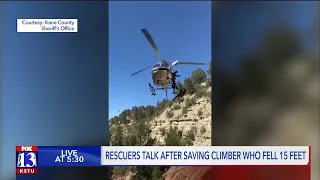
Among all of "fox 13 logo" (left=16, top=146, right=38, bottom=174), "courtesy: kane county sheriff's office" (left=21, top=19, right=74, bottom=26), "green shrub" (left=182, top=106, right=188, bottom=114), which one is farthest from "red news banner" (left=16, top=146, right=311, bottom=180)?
"courtesy: kane county sheriff's office" (left=21, top=19, right=74, bottom=26)

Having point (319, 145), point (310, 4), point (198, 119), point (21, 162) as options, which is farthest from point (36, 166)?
point (310, 4)

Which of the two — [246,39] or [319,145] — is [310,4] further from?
[319,145]

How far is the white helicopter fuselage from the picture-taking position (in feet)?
7.08

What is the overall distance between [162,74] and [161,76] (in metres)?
0.01

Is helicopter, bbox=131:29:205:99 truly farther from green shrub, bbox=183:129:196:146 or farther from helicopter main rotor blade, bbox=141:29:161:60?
green shrub, bbox=183:129:196:146

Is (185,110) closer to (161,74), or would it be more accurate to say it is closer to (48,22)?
(161,74)

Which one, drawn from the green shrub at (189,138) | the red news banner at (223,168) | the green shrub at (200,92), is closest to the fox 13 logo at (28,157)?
the red news banner at (223,168)

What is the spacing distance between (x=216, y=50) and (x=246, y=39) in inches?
6.7

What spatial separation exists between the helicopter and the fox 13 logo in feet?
2.20

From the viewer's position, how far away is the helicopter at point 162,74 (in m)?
2.16

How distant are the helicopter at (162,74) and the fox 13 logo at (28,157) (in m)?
0.67

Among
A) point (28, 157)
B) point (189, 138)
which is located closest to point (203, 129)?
point (189, 138)

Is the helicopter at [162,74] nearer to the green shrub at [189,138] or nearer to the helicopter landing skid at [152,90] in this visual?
the helicopter landing skid at [152,90]

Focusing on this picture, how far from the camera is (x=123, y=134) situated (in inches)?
84.1
